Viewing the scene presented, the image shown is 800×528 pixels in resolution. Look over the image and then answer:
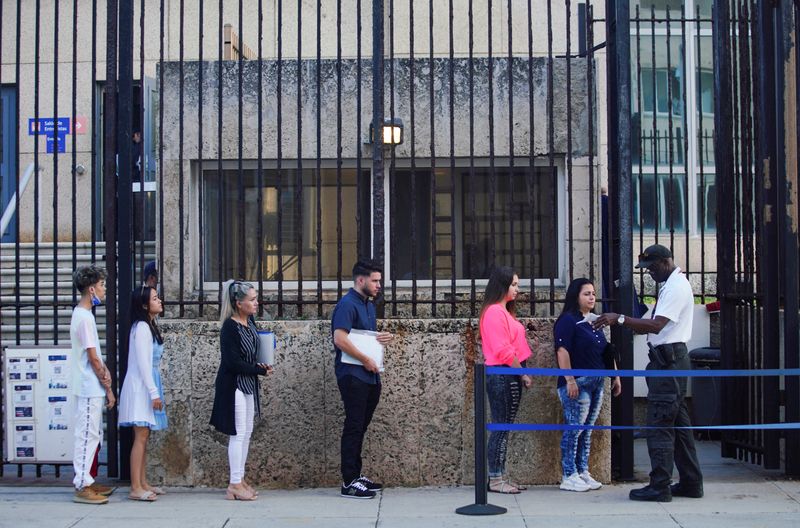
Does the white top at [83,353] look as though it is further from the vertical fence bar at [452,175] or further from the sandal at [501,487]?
the sandal at [501,487]

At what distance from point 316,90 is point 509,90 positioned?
1.66 m

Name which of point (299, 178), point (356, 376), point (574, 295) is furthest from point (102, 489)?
point (574, 295)

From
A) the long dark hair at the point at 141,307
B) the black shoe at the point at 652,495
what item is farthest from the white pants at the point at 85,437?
the black shoe at the point at 652,495

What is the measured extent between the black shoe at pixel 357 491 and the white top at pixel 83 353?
1939mm

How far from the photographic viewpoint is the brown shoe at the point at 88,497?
764 centimetres

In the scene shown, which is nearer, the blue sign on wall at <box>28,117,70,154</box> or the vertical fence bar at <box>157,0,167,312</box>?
the vertical fence bar at <box>157,0,167,312</box>

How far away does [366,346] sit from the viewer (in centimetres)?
779

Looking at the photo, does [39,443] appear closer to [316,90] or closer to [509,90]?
[316,90]

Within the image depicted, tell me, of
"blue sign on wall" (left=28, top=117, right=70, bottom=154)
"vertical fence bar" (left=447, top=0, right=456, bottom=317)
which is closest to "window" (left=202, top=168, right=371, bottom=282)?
"vertical fence bar" (left=447, top=0, right=456, bottom=317)

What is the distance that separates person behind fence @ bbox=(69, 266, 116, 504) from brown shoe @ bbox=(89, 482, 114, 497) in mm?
164

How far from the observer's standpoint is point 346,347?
303 inches

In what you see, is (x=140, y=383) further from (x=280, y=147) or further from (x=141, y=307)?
(x=280, y=147)

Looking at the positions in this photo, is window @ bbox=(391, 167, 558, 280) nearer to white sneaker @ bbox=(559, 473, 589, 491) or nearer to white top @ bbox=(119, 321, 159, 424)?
white sneaker @ bbox=(559, 473, 589, 491)

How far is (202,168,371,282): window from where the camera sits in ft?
29.6
